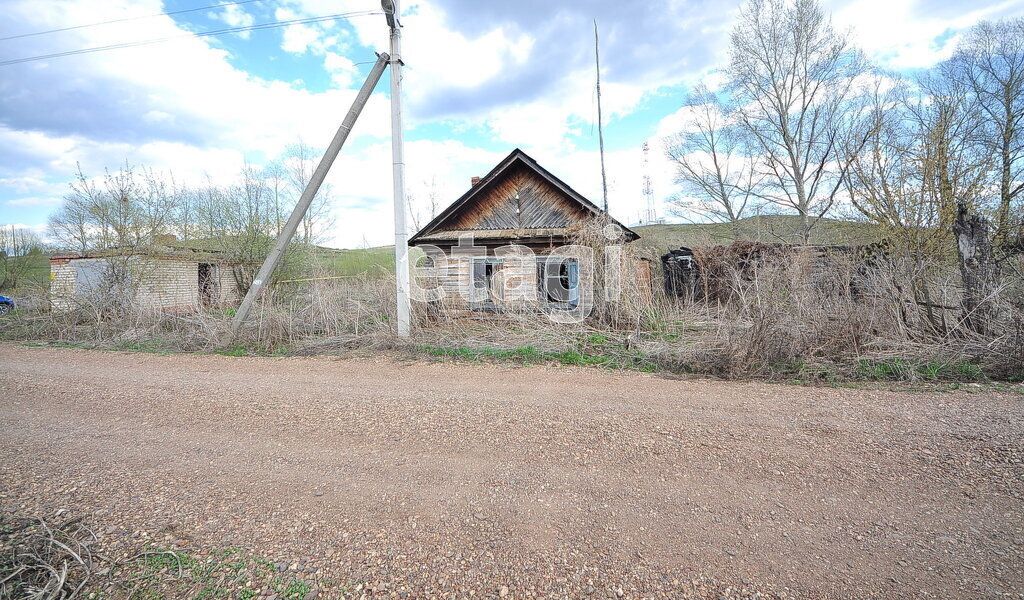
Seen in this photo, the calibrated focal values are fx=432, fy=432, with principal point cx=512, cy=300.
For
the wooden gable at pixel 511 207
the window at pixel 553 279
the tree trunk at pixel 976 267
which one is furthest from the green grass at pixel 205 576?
the wooden gable at pixel 511 207

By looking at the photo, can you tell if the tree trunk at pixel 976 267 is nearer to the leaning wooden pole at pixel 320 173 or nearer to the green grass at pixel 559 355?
the green grass at pixel 559 355

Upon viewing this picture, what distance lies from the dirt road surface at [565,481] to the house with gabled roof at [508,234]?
6723 millimetres

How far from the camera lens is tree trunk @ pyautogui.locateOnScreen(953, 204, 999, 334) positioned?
6.74 meters

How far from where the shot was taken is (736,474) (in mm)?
3471

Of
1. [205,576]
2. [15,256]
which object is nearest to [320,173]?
[205,576]

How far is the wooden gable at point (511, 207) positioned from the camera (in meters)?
13.5

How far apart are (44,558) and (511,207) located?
1267cm

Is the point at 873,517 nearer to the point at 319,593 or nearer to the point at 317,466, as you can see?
the point at 319,593

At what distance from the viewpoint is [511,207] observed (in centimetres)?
1405

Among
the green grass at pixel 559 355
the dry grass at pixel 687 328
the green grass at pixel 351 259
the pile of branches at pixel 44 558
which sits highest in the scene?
the green grass at pixel 351 259

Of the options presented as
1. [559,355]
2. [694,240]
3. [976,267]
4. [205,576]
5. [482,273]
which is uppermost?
[694,240]

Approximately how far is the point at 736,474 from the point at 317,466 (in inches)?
138

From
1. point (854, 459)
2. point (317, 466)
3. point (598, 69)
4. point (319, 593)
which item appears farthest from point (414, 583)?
point (598, 69)

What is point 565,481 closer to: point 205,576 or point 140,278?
point 205,576
